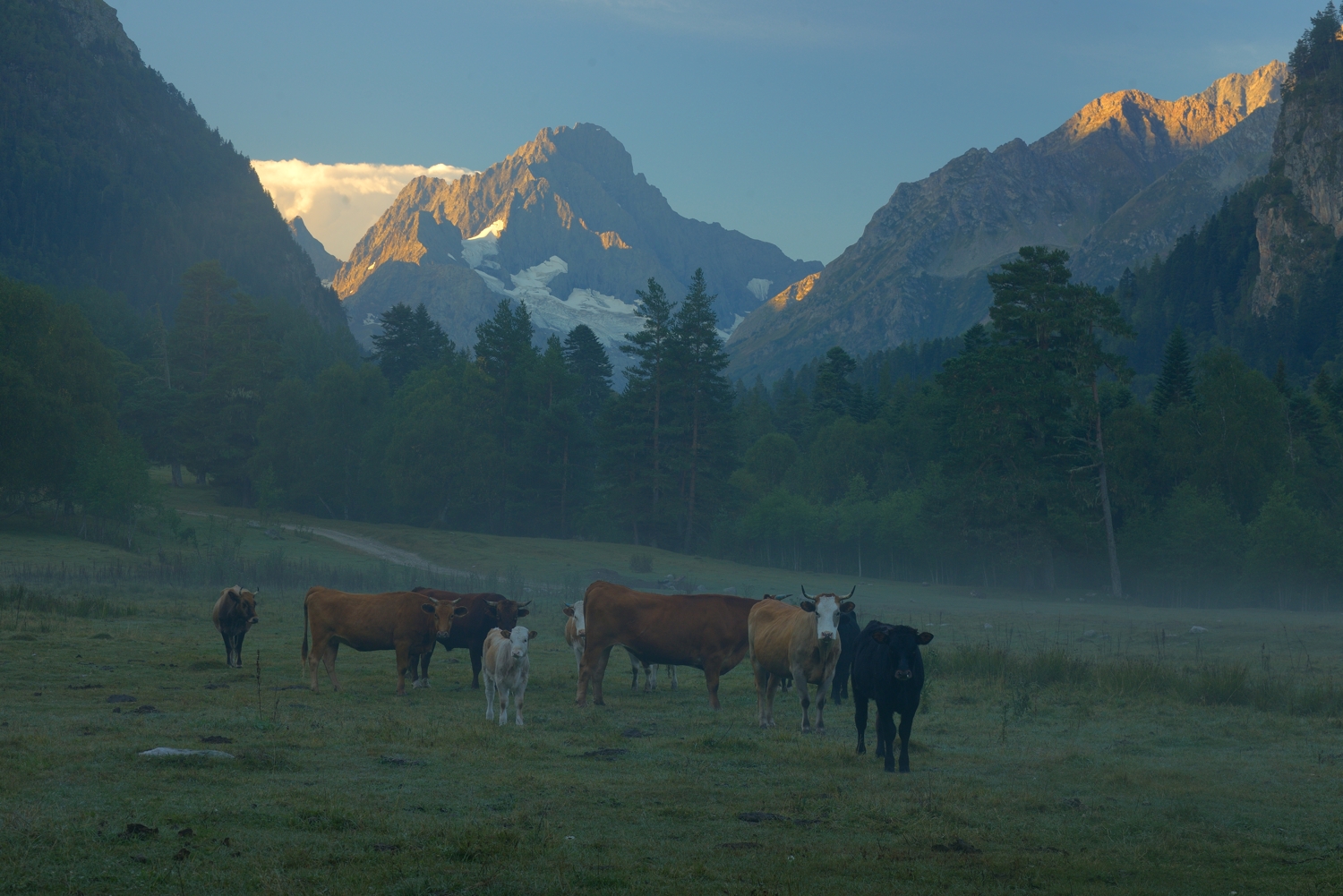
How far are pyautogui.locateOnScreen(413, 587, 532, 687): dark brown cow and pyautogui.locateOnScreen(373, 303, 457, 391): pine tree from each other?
329 feet

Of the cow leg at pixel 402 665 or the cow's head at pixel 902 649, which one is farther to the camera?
the cow leg at pixel 402 665

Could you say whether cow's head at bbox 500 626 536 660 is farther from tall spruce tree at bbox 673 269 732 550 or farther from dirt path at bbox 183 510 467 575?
tall spruce tree at bbox 673 269 732 550

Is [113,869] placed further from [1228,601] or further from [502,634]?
[1228,601]

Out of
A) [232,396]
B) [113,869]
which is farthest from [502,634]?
[232,396]

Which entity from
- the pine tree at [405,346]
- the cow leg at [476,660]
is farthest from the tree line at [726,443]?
the cow leg at [476,660]

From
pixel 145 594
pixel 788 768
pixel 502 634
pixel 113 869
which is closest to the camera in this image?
pixel 113 869

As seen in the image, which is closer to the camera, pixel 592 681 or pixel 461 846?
pixel 461 846

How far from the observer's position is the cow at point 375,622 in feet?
74.5

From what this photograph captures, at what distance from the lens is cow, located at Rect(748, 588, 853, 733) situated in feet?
59.5

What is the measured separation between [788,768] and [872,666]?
206cm

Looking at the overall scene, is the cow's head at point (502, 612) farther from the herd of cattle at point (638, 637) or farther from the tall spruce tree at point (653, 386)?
the tall spruce tree at point (653, 386)

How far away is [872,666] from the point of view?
15969 mm

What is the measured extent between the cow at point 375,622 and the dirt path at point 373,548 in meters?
47.7

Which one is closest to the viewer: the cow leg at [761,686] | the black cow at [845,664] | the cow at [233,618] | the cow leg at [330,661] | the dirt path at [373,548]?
the cow leg at [761,686]
